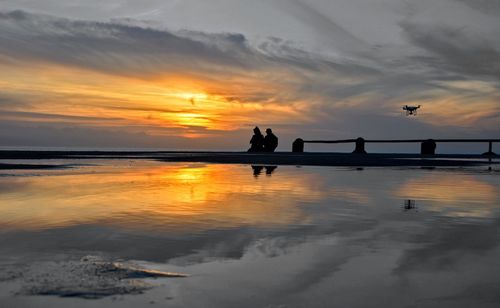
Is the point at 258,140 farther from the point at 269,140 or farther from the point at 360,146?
the point at 360,146

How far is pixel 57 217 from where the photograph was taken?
973 centimetres

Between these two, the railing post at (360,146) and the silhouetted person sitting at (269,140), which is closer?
the railing post at (360,146)

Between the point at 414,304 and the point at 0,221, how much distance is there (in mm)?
7859

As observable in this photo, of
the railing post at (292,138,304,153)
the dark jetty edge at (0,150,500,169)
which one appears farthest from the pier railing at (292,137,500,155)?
the dark jetty edge at (0,150,500,169)

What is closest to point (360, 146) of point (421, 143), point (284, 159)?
point (421, 143)

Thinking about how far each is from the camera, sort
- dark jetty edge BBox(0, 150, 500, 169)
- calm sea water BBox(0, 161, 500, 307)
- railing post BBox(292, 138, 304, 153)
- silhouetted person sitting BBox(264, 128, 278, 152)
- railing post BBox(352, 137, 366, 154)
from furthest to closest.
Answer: railing post BBox(292, 138, 304, 153) < silhouetted person sitting BBox(264, 128, 278, 152) < railing post BBox(352, 137, 366, 154) < dark jetty edge BBox(0, 150, 500, 169) < calm sea water BBox(0, 161, 500, 307)

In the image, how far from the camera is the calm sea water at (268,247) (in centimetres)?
468

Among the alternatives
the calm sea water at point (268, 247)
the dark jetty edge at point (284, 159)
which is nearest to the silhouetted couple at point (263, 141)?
the dark jetty edge at point (284, 159)

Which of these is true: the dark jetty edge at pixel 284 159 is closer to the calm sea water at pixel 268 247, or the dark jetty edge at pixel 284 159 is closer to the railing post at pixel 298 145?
the calm sea water at pixel 268 247

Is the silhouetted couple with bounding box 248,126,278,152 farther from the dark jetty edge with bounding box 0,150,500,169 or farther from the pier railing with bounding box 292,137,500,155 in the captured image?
the dark jetty edge with bounding box 0,150,500,169

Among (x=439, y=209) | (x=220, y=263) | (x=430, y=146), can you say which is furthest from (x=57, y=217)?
(x=430, y=146)

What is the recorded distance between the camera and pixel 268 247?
6906mm

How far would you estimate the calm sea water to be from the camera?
4.68m

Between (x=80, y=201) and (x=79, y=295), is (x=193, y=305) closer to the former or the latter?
(x=79, y=295)
